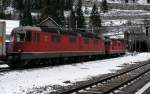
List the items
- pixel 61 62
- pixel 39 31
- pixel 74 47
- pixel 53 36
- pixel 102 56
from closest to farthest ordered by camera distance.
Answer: pixel 39 31
pixel 53 36
pixel 61 62
pixel 74 47
pixel 102 56

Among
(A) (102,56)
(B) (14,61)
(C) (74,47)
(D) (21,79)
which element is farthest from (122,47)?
(D) (21,79)

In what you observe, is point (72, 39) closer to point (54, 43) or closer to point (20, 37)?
point (54, 43)

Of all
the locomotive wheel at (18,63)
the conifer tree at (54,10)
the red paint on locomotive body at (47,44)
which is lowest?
the locomotive wheel at (18,63)

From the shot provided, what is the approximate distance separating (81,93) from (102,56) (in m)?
41.3

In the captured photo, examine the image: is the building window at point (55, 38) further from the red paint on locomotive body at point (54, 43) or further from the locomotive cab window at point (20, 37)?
the locomotive cab window at point (20, 37)

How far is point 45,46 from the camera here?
35719 mm

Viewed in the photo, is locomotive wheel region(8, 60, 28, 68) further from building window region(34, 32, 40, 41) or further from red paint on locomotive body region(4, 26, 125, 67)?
building window region(34, 32, 40, 41)

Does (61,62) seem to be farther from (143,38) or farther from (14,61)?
(143,38)

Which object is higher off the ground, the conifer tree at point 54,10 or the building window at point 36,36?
the conifer tree at point 54,10

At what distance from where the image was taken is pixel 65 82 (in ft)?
74.9

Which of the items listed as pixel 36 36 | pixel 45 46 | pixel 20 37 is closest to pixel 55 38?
pixel 45 46

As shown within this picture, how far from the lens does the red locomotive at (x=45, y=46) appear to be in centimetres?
3238

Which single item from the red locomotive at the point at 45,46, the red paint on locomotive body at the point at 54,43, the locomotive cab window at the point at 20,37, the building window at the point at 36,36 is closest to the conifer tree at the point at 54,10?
the red paint on locomotive body at the point at 54,43

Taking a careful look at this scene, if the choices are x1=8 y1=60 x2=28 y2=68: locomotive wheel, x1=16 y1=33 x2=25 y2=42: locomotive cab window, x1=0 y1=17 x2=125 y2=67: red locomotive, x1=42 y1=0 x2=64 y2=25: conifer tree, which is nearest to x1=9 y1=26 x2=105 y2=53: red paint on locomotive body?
x1=0 y1=17 x2=125 y2=67: red locomotive
